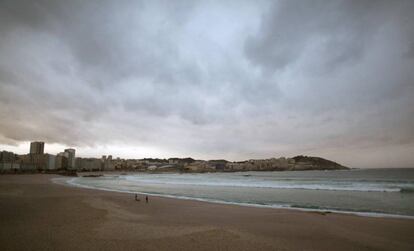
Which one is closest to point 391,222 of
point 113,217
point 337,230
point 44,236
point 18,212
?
point 337,230

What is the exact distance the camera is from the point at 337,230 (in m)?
9.62

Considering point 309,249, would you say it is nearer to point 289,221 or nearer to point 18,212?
point 289,221

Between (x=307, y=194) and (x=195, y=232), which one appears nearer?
(x=195, y=232)

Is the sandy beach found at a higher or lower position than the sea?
higher

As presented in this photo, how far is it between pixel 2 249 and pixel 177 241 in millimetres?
4690

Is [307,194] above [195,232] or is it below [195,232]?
below

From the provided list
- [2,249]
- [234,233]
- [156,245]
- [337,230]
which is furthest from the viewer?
Answer: [337,230]

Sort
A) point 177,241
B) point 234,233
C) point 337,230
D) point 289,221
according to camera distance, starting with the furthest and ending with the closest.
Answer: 1. point 289,221
2. point 337,230
3. point 234,233
4. point 177,241

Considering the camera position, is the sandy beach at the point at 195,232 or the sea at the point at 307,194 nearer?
the sandy beach at the point at 195,232

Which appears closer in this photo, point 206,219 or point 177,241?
point 177,241

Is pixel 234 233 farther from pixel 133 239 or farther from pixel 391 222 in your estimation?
pixel 391 222

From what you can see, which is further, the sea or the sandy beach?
the sea

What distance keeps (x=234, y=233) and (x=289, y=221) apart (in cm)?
375

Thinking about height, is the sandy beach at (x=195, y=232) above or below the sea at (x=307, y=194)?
above
